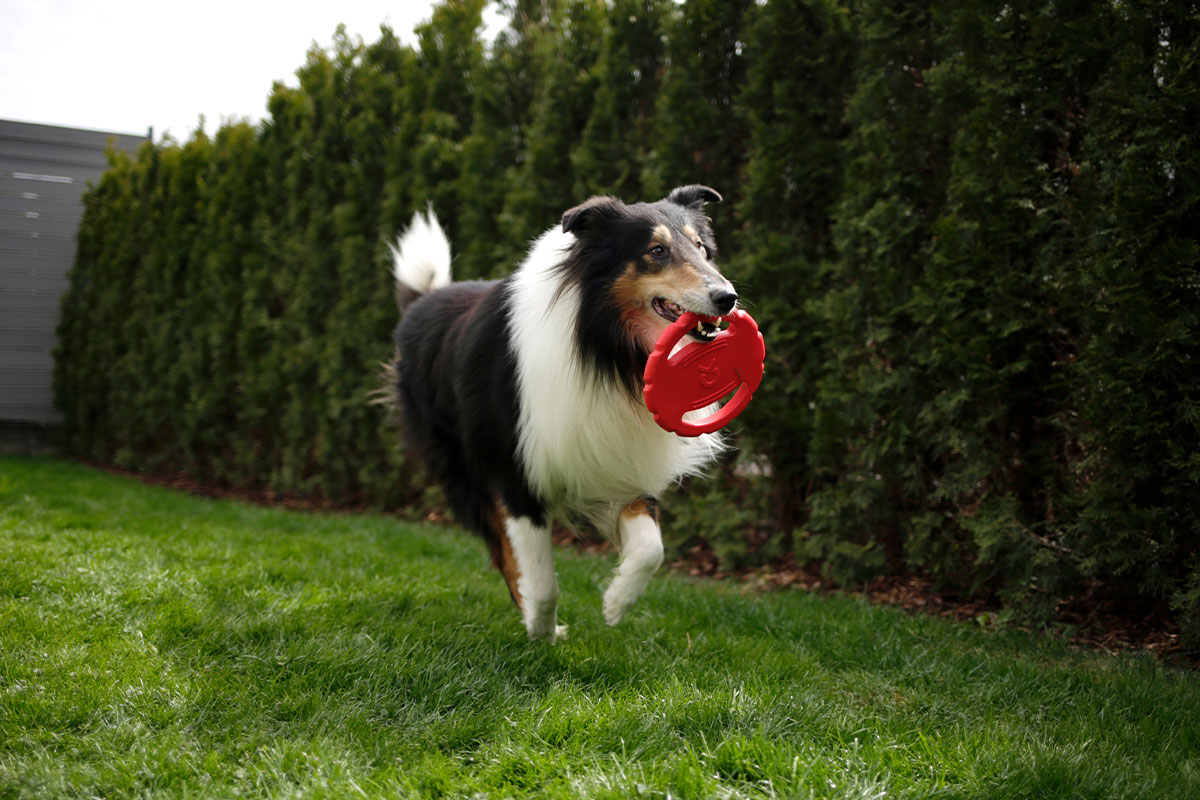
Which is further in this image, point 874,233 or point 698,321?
point 874,233

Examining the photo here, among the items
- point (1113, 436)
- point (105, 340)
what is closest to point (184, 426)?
point (105, 340)

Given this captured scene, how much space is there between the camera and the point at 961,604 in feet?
15.0

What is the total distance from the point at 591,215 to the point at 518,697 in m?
1.77

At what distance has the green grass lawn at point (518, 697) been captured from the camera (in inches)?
A: 87.6

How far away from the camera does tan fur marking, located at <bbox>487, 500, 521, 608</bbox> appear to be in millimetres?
3754

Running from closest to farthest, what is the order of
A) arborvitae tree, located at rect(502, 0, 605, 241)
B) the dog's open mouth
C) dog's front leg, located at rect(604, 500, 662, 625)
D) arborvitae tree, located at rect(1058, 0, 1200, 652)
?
the dog's open mouth < dog's front leg, located at rect(604, 500, 662, 625) < arborvitae tree, located at rect(1058, 0, 1200, 652) < arborvitae tree, located at rect(502, 0, 605, 241)

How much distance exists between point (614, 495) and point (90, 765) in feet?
6.50

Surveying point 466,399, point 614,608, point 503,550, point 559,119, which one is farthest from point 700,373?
point 559,119

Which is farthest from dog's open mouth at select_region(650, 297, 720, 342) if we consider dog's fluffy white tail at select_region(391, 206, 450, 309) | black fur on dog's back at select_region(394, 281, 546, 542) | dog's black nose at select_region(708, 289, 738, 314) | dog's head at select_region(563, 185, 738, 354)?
dog's fluffy white tail at select_region(391, 206, 450, 309)

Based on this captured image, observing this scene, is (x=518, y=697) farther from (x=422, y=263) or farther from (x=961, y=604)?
(x=422, y=263)

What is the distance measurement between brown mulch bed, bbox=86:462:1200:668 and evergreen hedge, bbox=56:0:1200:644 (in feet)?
0.32

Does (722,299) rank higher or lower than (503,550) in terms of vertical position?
higher

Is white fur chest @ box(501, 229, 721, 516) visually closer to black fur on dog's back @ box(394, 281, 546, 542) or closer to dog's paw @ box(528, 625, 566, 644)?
black fur on dog's back @ box(394, 281, 546, 542)

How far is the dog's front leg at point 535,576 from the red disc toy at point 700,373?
31.1 inches
